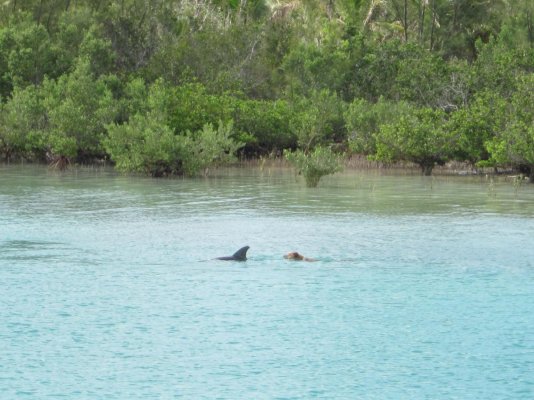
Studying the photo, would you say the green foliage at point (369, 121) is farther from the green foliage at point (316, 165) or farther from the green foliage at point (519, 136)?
the green foliage at point (316, 165)

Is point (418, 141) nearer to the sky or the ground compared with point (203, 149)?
nearer to the sky

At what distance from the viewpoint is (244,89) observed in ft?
148

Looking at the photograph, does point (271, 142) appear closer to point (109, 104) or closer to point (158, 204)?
point (109, 104)

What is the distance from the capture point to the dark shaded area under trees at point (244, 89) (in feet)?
103

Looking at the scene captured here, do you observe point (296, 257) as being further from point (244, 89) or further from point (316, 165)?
point (244, 89)

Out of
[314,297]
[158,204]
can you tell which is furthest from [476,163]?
[314,297]

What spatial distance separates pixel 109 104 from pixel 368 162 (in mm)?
8689

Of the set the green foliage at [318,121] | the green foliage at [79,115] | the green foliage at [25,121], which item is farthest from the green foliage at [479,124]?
the green foliage at [25,121]

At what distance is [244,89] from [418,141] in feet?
48.9

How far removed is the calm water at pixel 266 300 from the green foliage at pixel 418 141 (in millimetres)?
7473

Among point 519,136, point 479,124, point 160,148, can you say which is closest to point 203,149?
point 160,148

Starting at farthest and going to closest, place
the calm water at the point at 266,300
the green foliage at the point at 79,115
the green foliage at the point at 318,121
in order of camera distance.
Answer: the green foliage at the point at 318,121, the green foliage at the point at 79,115, the calm water at the point at 266,300

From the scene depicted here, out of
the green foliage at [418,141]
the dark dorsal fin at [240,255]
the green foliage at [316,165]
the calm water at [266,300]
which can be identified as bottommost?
the calm water at [266,300]

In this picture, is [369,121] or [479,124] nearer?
Result: [479,124]
